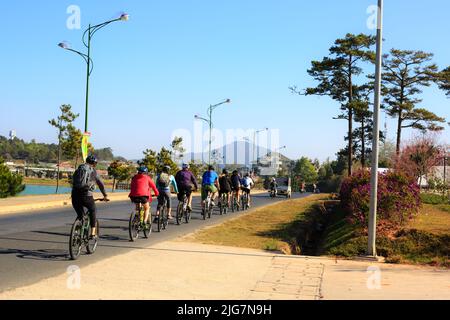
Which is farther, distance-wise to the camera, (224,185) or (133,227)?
(224,185)

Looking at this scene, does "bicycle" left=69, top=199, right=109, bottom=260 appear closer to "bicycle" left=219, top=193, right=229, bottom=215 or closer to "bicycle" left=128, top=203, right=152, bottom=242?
"bicycle" left=128, top=203, right=152, bottom=242

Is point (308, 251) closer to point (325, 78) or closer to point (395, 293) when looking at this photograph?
point (395, 293)

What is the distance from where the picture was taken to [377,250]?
11.5m

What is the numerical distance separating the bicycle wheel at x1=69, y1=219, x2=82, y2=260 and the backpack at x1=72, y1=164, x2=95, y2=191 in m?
0.64

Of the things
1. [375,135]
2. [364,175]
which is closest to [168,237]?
[375,135]

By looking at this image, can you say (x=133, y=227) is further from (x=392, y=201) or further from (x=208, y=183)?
(x=208, y=183)

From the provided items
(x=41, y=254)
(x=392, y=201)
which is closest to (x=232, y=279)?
(x=41, y=254)

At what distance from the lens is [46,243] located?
37.5 feet

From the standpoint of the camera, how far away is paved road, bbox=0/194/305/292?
801 cm

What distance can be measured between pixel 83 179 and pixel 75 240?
3.68 feet

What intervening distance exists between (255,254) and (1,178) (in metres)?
25.3

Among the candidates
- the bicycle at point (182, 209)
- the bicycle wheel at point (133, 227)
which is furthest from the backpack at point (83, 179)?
the bicycle at point (182, 209)
